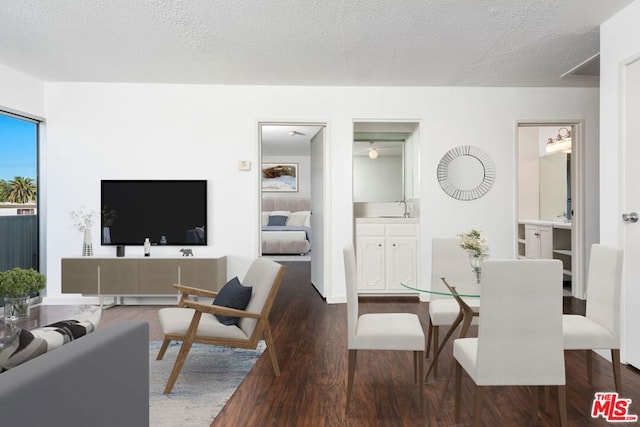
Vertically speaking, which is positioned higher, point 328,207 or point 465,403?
point 328,207

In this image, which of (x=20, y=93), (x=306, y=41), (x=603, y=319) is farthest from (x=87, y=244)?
(x=603, y=319)

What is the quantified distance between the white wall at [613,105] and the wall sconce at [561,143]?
3.36 meters

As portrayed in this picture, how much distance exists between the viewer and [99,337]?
57.1 inches

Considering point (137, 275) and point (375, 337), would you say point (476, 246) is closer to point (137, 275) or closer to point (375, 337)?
point (375, 337)

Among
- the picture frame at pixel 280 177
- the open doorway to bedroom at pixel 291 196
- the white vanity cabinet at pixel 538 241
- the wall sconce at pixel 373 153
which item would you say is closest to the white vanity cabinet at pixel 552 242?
the white vanity cabinet at pixel 538 241

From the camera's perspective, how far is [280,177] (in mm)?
11570

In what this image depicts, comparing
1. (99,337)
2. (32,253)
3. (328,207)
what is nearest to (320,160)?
(328,207)

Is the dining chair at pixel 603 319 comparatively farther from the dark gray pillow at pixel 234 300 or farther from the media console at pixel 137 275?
the media console at pixel 137 275

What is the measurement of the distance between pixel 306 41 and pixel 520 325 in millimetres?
2911

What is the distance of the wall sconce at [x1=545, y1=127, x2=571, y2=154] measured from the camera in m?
6.72

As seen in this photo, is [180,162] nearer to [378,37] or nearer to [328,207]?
[328,207]

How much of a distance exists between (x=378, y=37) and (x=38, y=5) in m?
2.52

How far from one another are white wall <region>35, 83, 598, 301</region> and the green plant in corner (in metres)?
3.34

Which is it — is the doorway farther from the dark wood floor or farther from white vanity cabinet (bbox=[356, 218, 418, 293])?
white vanity cabinet (bbox=[356, 218, 418, 293])
